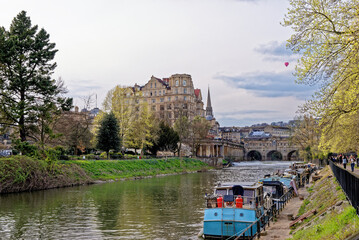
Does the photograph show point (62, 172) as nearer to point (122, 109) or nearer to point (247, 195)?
point (122, 109)

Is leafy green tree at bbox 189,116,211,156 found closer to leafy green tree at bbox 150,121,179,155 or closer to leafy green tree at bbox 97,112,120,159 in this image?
leafy green tree at bbox 150,121,179,155

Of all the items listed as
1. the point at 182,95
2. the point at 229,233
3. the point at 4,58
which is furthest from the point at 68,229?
the point at 182,95

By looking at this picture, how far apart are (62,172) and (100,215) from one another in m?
24.7

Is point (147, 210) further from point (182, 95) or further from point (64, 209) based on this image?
point (182, 95)

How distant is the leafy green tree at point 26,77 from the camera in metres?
50.7

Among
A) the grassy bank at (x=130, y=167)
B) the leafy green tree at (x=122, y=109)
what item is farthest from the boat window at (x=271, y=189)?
the leafy green tree at (x=122, y=109)

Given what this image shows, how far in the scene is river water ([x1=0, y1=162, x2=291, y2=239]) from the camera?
24.1 m

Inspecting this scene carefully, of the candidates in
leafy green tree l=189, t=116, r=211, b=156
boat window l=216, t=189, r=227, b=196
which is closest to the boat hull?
boat window l=216, t=189, r=227, b=196

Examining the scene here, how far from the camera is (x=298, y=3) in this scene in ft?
58.4

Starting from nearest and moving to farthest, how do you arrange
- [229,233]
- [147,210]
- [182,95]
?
[229,233], [147,210], [182,95]

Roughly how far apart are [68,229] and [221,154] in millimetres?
129621

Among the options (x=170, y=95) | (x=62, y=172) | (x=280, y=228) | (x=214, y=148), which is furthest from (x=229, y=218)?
(x=170, y=95)

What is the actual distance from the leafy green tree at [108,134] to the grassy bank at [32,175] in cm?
1803

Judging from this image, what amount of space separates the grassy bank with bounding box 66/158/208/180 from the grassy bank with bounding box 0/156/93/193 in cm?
377
